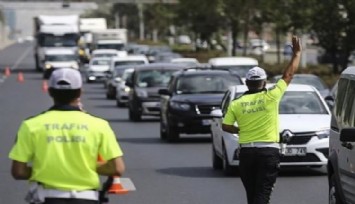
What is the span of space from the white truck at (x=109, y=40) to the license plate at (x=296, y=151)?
218ft

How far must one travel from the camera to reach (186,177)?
61.4ft

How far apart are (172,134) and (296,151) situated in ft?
26.5

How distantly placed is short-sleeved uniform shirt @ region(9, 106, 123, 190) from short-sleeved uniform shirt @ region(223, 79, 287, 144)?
4487mm

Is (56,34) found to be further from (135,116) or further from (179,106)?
(179,106)

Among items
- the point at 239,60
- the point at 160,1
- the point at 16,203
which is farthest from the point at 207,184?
the point at 160,1

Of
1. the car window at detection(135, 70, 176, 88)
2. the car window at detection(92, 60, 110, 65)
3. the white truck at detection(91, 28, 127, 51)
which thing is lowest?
the white truck at detection(91, 28, 127, 51)

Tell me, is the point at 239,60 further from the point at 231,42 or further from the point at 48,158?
the point at 231,42

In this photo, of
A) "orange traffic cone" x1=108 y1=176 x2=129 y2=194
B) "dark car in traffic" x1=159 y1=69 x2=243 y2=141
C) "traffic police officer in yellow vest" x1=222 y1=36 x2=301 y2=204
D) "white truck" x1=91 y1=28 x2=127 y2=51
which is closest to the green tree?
"white truck" x1=91 y1=28 x2=127 y2=51

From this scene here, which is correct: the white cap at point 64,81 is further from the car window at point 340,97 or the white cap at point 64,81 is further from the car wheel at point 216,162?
the car wheel at point 216,162

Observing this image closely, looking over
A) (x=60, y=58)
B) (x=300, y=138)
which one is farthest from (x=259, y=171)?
(x=60, y=58)

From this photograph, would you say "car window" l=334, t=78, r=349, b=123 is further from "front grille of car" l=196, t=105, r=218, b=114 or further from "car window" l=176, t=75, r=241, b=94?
"car window" l=176, t=75, r=241, b=94

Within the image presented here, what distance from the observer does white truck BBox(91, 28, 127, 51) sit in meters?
85.2

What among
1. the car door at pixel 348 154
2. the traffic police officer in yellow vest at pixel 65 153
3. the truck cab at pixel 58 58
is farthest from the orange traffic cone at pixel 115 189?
the truck cab at pixel 58 58

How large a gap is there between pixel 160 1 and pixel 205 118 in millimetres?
78525
